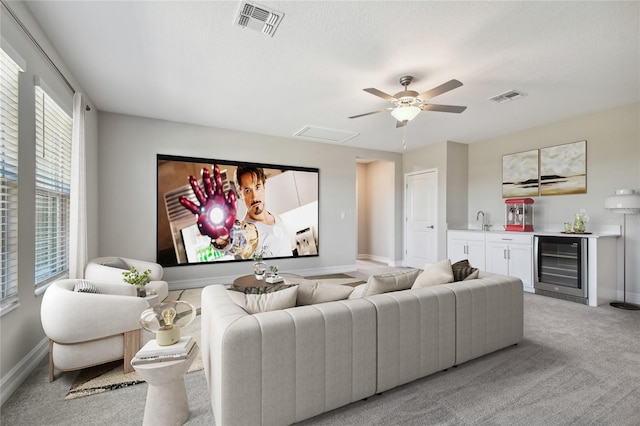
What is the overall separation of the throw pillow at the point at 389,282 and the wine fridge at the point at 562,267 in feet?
10.1

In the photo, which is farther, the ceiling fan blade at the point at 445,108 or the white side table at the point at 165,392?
the ceiling fan blade at the point at 445,108

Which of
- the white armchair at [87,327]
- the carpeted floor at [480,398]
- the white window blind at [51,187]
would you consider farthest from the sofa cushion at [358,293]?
the white window blind at [51,187]

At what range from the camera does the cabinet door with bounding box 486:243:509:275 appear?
4.80 m

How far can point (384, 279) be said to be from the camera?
215cm

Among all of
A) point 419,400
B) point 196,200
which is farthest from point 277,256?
point 419,400

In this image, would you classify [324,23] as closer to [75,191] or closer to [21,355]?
[75,191]

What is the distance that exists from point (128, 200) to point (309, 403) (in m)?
4.09

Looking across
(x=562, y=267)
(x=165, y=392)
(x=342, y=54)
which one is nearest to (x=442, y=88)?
(x=342, y=54)

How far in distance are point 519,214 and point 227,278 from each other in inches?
197

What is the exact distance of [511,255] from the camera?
186 inches

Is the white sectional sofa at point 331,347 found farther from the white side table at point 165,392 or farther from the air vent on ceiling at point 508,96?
the air vent on ceiling at point 508,96

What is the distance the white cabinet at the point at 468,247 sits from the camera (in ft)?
17.0

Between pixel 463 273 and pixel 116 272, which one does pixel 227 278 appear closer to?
pixel 116 272

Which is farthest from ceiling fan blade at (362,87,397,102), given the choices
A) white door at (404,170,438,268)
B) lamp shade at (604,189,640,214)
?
white door at (404,170,438,268)
